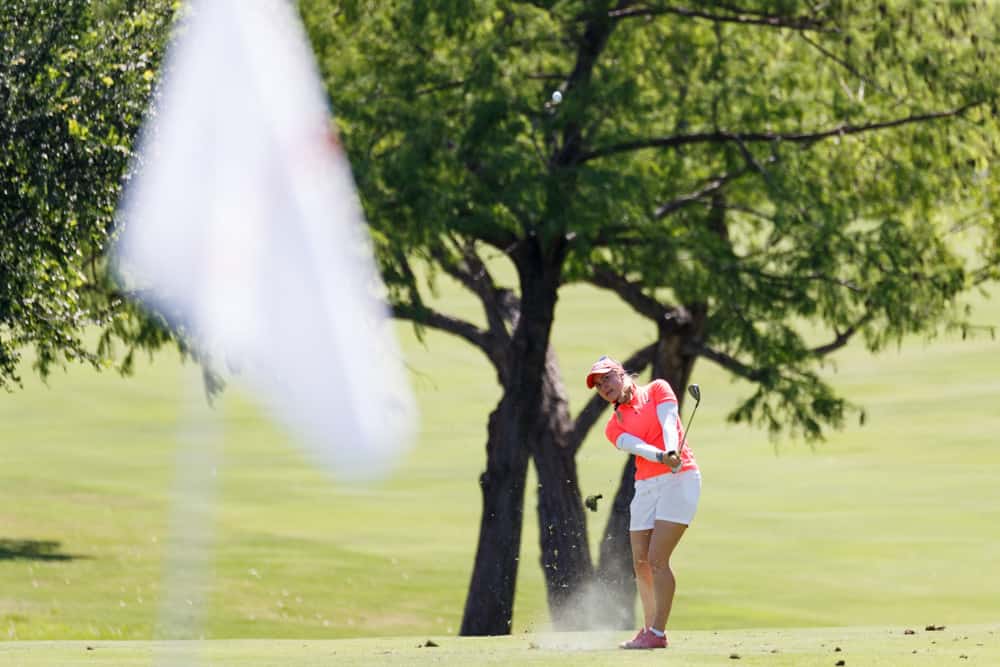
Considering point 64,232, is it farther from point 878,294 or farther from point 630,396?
point 878,294

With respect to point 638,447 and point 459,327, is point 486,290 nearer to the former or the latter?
point 459,327

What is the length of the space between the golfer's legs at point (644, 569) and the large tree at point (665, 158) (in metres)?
9.08

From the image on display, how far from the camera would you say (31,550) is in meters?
33.2

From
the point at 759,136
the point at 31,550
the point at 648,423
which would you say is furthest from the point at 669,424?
the point at 31,550

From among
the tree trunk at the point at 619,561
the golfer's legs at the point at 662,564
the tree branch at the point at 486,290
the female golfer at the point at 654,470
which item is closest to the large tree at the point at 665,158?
the tree branch at the point at 486,290

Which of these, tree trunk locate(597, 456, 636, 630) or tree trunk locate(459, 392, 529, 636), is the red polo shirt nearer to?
tree trunk locate(459, 392, 529, 636)

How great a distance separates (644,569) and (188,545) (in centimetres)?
2607

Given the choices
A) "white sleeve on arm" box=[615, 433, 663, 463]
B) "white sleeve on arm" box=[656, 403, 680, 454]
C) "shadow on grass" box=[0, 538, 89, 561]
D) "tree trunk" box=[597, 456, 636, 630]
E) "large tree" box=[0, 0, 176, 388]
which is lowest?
"shadow on grass" box=[0, 538, 89, 561]

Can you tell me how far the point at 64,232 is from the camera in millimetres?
13500

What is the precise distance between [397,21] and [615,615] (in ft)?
A: 27.6

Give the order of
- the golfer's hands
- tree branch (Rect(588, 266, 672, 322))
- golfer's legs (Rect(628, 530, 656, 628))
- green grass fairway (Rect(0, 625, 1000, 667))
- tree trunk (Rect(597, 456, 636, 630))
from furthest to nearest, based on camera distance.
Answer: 1. tree branch (Rect(588, 266, 672, 322))
2. tree trunk (Rect(597, 456, 636, 630))
3. golfer's legs (Rect(628, 530, 656, 628))
4. the golfer's hands
5. green grass fairway (Rect(0, 625, 1000, 667))

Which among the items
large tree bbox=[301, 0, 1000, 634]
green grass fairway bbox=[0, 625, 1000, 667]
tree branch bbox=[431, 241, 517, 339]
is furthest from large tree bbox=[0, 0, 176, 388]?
tree branch bbox=[431, 241, 517, 339]

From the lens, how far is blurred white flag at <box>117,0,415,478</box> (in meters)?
17.7

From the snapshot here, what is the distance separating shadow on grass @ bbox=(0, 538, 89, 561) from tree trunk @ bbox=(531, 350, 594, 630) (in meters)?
11.0
